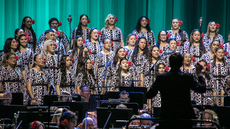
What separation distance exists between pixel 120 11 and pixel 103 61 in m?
3.80

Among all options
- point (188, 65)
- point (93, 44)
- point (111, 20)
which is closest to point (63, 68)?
point (93, 44)

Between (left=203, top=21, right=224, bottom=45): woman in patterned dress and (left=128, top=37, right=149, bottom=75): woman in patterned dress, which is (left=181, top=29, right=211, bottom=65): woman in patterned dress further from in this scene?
(left=128, top=37, right=149, bottom=75): woman in patterned dress

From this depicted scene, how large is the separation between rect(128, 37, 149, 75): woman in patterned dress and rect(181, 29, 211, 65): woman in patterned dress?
2.72 ft

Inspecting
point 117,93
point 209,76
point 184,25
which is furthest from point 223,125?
point 184,25

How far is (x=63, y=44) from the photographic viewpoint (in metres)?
8.88

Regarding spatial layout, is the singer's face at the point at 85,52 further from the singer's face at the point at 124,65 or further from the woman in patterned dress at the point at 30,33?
the woman in patterned dress at the point at 30,33

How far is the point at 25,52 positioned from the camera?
780cm

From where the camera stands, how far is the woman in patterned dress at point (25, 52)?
7738 mm

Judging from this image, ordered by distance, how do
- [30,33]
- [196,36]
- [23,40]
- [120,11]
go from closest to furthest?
[23,40], [196,36], [30,33], [120,11]

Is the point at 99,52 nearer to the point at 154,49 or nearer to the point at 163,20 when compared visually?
the point at 154,49

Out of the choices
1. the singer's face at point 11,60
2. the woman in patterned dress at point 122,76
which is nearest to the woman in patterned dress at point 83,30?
the woman in patterned dress at point 122,76

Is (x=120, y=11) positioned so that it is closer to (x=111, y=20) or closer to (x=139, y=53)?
(x=111, y=20)

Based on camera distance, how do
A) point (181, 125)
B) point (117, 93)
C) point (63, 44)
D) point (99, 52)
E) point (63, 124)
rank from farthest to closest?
point (63, 44) < point (99, 52) < point (117, 93) < point (63, 124) < point (181, 125)

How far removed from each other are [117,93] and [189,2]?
6198mm
